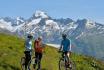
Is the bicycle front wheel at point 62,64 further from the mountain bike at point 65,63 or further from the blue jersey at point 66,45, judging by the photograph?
the blue jersey at point 66,45

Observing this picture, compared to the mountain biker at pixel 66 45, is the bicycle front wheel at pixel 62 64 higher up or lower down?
lower down

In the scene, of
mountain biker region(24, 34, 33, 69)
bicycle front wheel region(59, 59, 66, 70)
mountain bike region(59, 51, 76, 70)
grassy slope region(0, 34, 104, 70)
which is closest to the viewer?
mountain biker region(24, 34, 33, 69)

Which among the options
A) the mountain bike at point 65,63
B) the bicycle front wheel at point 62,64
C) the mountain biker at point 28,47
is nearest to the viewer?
the mountain biker at point 28,47

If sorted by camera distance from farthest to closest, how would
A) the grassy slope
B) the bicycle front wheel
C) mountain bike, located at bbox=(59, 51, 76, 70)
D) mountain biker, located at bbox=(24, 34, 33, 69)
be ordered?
the grassy slope, the bicycle front wheel, mountain bike, located at bbox=(59, 51, 76, 70), mountain biker, located at bbox=(24, 34, 33, 69)

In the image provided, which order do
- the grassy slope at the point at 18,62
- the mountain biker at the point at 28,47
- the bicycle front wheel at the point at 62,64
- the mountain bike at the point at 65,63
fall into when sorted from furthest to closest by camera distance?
the grassy slope at the point at 18,62 < the bicycle front wheel at the point at 62,64 < the mountain bike at the point at 65,63 < the mountain biker at the point at 28,47

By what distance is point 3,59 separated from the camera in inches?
1582

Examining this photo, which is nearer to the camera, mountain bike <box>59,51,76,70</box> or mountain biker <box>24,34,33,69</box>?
mountain biker <box>24,34,33,69</box>

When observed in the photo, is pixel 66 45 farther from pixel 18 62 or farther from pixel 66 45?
pixel 18 62

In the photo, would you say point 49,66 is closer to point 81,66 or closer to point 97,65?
point 81,66

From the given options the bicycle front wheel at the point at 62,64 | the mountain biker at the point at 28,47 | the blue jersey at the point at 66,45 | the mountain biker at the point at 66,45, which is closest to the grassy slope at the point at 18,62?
the mountain biker at the point at 28,47

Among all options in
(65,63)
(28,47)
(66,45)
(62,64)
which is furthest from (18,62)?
(66,45)

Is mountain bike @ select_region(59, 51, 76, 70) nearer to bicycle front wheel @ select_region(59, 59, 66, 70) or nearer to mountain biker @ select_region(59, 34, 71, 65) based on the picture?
bicycle front wheel @ select_region(59, 59, 66, 70)

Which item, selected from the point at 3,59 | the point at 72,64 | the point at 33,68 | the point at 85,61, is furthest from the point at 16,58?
the point at 85,61

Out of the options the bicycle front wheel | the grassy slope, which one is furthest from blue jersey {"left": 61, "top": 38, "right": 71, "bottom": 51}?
the grassy slope
